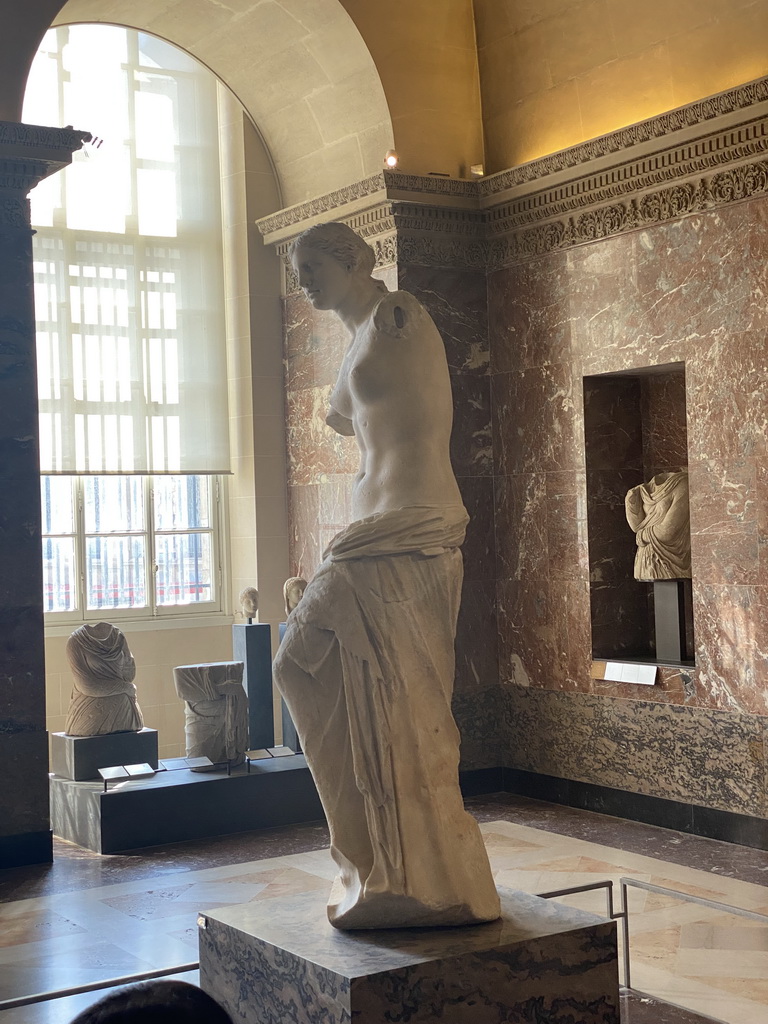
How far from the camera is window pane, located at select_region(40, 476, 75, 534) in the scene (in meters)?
10.6

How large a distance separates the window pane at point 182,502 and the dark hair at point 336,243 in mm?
7066

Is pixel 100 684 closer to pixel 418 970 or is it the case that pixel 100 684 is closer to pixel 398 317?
pixel 398 317

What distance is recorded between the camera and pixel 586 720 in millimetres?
8820

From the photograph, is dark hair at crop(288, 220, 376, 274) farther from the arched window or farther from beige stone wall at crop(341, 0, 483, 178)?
the arched window

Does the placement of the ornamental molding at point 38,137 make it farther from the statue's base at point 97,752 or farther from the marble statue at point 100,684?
the statue's base at point 97,752

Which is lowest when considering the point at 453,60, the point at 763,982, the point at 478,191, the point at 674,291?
the point at 763,982

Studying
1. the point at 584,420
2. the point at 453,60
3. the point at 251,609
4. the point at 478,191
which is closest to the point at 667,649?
the point at 584,420

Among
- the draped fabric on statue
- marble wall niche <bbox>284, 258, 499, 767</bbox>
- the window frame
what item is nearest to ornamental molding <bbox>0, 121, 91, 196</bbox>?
marble wall niche <bbox>284, 258, 499, 767</bbox>

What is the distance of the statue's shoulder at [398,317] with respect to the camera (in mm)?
4125

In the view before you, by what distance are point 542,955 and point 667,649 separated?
4.87 metres

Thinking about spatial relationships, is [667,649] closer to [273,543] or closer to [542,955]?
[273,543]

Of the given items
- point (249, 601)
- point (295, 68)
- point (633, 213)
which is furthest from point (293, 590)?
point (295, 68)

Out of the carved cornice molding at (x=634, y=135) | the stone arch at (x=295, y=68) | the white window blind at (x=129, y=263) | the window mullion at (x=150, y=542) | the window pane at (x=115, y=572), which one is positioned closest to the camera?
the carved cornice molding at (x=634, y=135)

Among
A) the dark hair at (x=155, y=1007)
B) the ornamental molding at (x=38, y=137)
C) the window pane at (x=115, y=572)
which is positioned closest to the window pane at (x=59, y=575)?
the window pane at (x=115, y=572)
